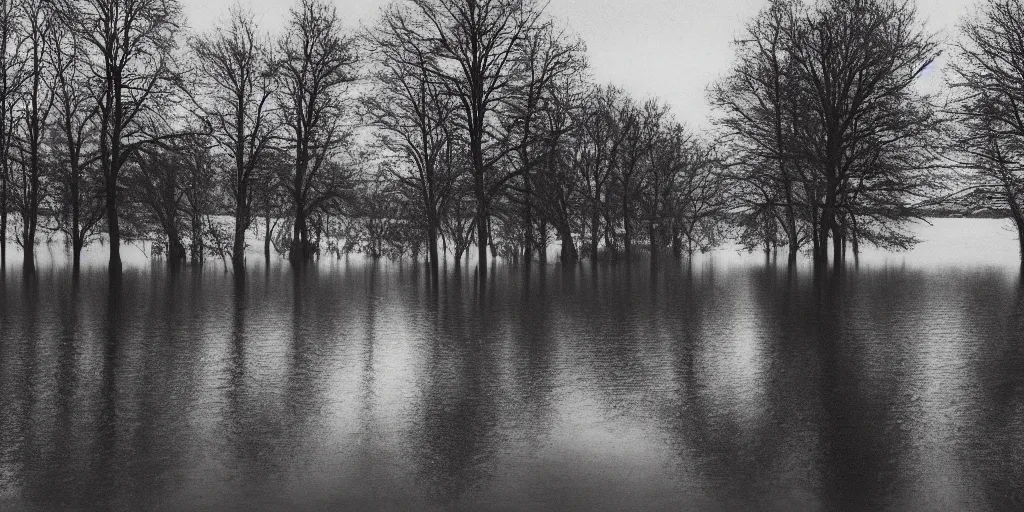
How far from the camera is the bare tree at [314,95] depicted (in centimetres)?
3606

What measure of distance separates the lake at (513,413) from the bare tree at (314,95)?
943 inches

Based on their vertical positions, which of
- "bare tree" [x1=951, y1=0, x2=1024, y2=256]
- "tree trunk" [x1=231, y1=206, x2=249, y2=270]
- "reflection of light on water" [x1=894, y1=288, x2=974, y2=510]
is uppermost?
"bare tree" [x1=951, y1=0, x2=1024, y2=256]

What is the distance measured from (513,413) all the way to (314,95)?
107 ft

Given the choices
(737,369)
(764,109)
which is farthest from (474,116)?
(737,369)

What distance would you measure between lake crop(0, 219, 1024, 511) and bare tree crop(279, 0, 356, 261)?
23948mm

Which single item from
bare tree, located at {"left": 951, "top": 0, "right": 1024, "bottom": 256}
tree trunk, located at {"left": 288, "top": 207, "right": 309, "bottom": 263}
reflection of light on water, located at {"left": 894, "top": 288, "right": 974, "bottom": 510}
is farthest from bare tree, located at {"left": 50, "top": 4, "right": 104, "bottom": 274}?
bare tree, located at {"left": 951, "top": 0, "right": 1024, "bottom": 256}

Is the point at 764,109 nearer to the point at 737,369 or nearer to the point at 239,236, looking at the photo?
the point at 239,236

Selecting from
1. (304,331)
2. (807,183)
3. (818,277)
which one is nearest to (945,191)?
(807,183)

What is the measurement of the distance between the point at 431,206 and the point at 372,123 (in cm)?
488

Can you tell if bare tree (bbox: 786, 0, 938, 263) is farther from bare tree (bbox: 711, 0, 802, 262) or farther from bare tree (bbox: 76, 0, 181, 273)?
bare tree (bbox: 76, 0, 181, 273)

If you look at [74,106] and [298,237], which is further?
[298,237]

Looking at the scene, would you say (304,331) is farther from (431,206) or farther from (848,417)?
(431,206)

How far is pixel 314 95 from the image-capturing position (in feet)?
120

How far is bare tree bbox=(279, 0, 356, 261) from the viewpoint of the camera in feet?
118
